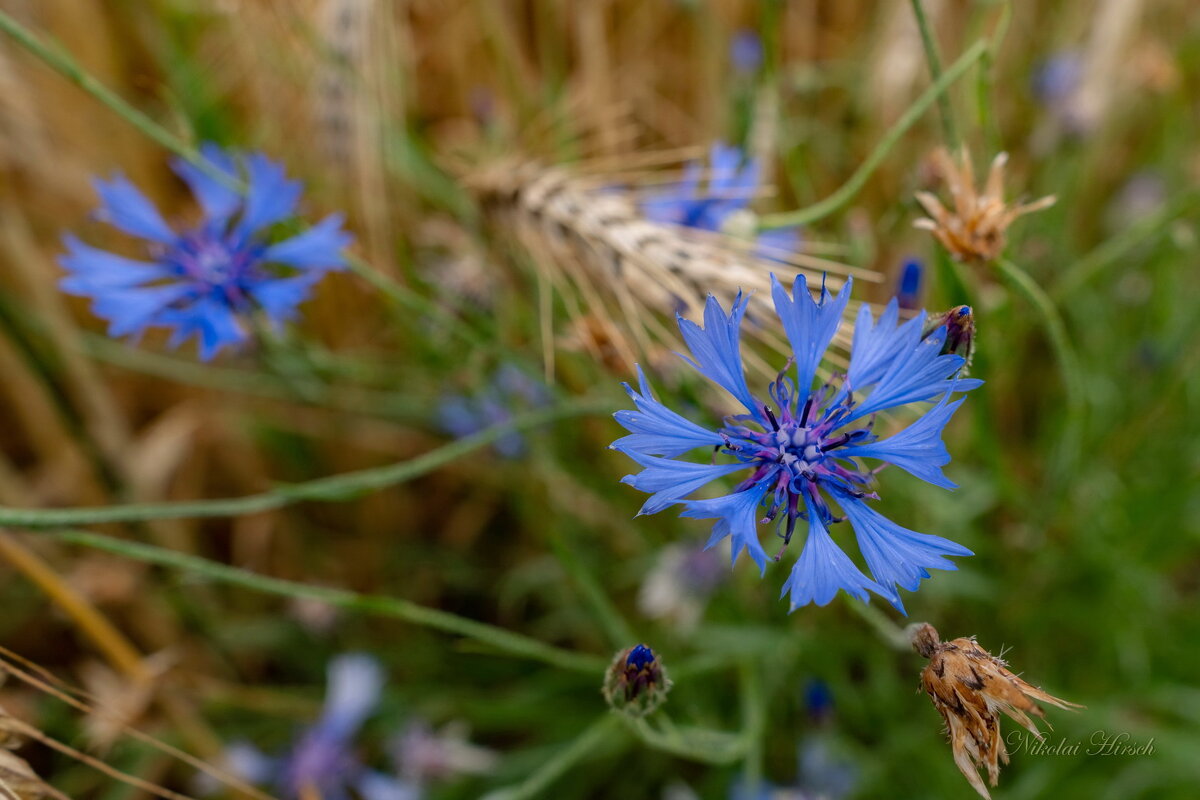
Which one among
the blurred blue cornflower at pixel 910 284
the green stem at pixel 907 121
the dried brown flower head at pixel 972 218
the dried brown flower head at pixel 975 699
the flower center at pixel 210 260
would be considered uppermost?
the flower center at pixel 210 260

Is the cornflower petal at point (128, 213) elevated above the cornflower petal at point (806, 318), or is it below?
above

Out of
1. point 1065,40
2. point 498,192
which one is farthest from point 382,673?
point 1065,40

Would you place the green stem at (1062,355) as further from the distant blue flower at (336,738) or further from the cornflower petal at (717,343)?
the distant blue flower at (336,738)

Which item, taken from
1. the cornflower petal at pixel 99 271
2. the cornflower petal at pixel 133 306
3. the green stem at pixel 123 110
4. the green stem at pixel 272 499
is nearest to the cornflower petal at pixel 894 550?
A: the green stem at pixel 272 499

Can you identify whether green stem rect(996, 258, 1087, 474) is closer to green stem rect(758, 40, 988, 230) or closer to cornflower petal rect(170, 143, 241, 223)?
green stem rect(758, 40, 988, 230)

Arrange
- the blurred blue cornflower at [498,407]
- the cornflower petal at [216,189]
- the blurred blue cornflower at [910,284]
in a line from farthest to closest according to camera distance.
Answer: the blurred blue cornflower at [498,407]
the cornflower petal at [216,189]
the blurred blue cornflower at [910,284]

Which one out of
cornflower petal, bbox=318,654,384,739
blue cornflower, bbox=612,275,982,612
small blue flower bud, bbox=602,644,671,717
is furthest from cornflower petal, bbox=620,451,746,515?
cornflower petal, bbox=318,654,384,739
